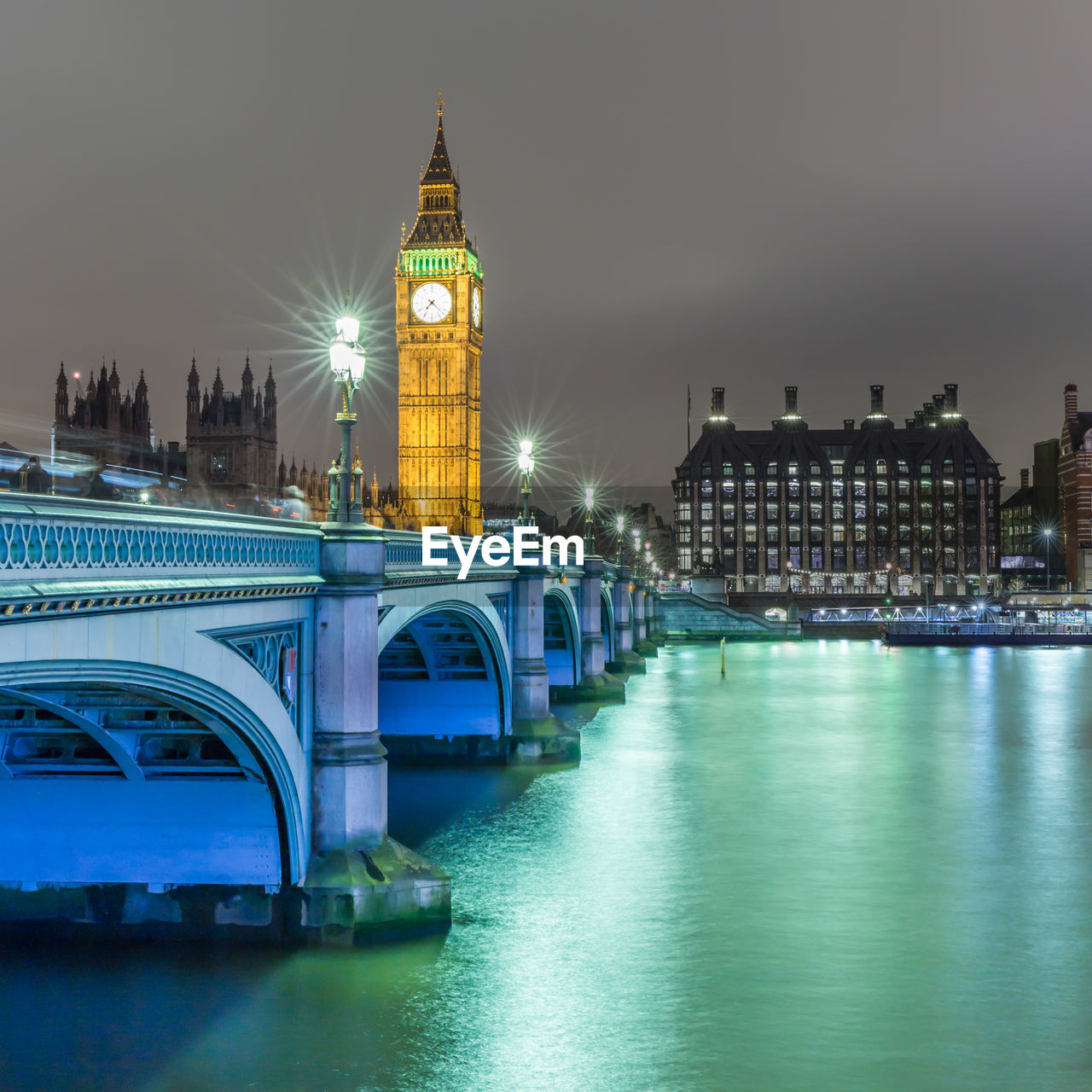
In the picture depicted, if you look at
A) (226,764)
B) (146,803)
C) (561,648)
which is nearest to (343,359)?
(226,764)

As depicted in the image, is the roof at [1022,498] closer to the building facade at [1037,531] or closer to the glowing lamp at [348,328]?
the building facade at [1037,531]

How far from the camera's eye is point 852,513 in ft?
582

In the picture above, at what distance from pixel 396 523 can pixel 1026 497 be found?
4425 inches

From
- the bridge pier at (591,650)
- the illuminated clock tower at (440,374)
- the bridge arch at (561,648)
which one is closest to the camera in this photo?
the bridge arch at (561,648)

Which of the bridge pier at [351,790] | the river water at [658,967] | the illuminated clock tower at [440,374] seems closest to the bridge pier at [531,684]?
the river water at [658,967]

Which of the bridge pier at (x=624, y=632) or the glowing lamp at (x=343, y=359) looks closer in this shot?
the glowing lamp at (x=343, y=359)

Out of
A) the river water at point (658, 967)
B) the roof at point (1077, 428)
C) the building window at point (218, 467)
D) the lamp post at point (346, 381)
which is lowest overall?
the river water at point (658, 967)

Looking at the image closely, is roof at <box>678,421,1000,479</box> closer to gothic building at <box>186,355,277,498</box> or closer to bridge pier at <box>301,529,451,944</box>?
gothic building at <box>186,355,277,498</box>

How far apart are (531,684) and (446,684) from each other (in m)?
2.57

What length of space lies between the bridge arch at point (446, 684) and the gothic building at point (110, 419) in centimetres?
3488

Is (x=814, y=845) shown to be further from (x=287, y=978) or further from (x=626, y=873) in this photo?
(x=287, y=978)

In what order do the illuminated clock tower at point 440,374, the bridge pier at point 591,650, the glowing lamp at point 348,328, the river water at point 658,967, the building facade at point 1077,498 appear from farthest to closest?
the illuminated clock tower at point 440,374, the building facade at point 1077,498, the bridge pier at point 591,650, the glowing lamp at point 348,328, the river water at point 658,967

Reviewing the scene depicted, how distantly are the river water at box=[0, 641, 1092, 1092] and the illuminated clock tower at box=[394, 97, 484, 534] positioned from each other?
12288 centimetres

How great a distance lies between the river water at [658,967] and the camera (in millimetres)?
17641
